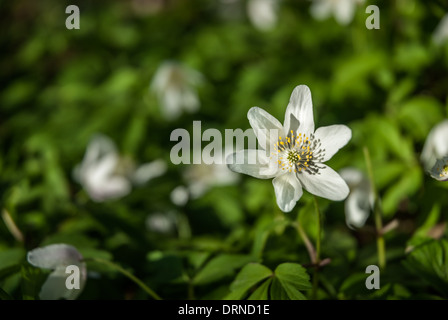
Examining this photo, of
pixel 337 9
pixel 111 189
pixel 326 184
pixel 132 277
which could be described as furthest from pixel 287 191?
pixel 337 9

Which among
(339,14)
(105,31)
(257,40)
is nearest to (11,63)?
(105,31)

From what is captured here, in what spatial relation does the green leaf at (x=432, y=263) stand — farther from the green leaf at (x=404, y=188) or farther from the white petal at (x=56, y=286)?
the white petal at (x=56, y=286)

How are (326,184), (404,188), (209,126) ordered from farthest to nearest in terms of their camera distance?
(209,126) → (404,188) → (326,184)

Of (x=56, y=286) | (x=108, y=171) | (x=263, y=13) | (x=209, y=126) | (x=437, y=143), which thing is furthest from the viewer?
(x=263, y=13)

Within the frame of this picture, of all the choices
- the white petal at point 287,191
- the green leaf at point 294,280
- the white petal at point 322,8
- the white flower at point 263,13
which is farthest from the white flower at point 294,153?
the white flower at point 263,13

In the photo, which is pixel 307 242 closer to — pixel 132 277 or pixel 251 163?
pixel 251 163

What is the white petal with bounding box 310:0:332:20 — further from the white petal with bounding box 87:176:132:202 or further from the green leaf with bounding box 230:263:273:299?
the green leaf with bounding box 230:263:273:299

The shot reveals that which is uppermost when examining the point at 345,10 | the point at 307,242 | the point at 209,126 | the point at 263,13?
the point at 263,13

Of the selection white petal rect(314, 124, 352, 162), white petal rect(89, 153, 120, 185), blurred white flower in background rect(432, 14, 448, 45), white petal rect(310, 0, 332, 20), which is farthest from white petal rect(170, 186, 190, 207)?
blurred white flower in background rect(432, 14, 448, 45)
